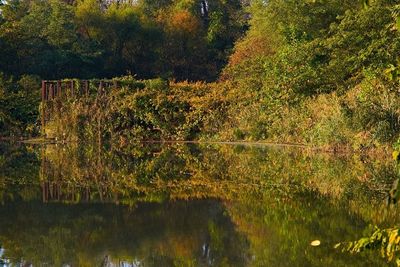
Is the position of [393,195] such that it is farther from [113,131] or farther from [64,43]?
[64,43]

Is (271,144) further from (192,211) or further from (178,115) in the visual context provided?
(192,211)

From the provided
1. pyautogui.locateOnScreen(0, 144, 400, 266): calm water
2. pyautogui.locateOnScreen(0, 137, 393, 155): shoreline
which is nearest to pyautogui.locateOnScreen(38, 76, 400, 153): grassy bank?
pyautogui.locateOnScreen(0, 137, 393, 155): shoreline

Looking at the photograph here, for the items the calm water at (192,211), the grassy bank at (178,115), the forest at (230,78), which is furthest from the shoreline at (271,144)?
the calm water at (192,211)

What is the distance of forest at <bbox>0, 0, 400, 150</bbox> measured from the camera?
18797mm

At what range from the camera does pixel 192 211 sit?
8758mm

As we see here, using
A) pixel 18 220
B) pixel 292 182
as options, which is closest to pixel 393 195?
pixel 18 220

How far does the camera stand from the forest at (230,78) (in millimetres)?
18797

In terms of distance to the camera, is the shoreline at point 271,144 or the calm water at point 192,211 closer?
the calm water at point 192,211

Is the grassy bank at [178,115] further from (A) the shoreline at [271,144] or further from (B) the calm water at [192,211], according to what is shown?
(B) the calm water at [192,211]

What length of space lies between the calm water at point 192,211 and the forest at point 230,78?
336 cm

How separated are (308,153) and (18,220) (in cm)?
1083

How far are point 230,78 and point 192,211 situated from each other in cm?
2121

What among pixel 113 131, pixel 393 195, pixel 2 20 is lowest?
pixel 113 131

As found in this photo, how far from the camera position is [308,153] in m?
17.5
